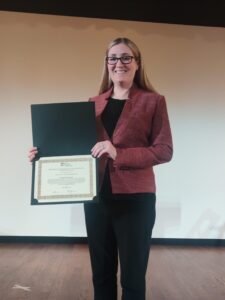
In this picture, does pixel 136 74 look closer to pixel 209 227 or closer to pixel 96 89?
pixel 96 89

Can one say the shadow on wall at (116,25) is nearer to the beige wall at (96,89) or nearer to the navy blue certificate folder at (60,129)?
the beige wall at (96,89)

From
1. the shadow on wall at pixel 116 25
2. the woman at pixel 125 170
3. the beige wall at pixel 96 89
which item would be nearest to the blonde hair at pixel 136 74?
the woman at pixel 125 170

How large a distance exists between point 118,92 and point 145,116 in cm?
16

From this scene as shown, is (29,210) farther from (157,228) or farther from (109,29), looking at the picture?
(109,29)

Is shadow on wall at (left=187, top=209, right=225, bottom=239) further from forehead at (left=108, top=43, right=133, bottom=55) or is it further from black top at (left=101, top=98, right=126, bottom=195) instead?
forehead at (left=108, top=43, right=133, bottom=55)

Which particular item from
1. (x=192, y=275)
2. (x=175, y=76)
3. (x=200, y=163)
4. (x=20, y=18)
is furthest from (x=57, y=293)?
(x=20, y=18)

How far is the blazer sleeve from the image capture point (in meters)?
1.24

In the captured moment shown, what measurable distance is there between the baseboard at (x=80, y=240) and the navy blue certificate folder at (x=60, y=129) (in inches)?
92.9

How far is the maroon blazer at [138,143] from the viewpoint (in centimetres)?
125

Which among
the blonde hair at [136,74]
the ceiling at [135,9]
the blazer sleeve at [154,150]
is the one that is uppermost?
the ceiling at [135,9]

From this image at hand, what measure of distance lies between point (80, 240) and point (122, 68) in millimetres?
2618

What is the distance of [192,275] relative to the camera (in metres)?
2.65

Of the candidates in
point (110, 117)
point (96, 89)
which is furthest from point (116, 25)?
point (110, 117)

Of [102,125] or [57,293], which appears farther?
[57,293]
